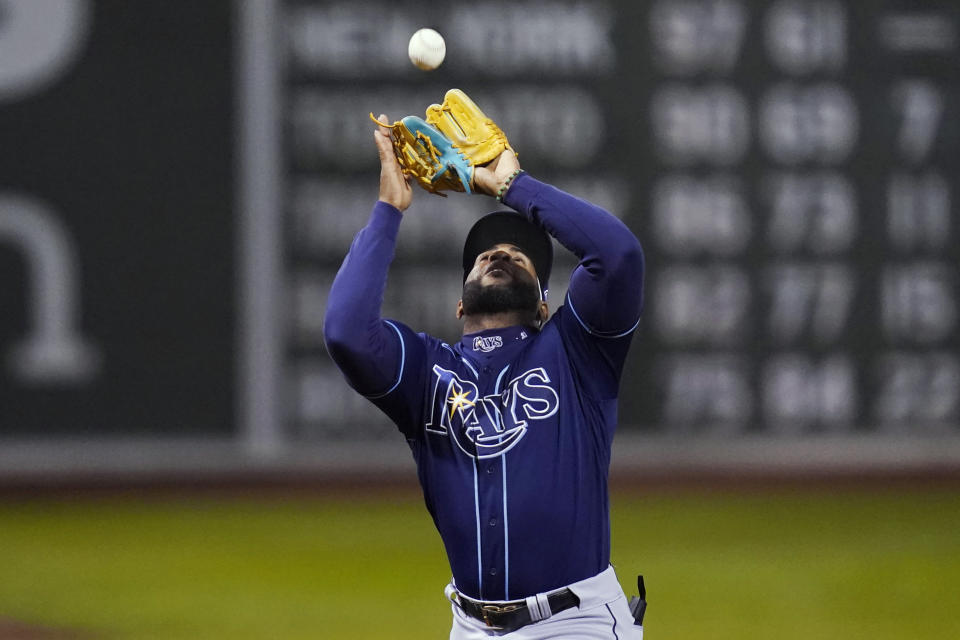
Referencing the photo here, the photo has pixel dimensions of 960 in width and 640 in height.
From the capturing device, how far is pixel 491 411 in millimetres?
2793

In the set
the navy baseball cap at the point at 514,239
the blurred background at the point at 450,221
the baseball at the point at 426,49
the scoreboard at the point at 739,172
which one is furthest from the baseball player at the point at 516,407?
the scoreboard at the point at 739,172

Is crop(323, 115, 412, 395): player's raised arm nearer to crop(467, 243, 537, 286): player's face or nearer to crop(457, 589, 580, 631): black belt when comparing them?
crop(467, 243, 537, 286): player's face

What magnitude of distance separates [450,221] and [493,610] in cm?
417

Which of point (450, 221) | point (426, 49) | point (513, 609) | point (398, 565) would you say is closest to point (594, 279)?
point (513, 609)

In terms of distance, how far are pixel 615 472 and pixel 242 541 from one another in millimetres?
2105

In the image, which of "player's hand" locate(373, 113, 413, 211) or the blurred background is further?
the blurred background

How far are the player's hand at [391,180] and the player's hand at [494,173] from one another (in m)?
0.16

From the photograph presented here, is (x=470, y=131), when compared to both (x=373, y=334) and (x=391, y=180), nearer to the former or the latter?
(x=391, y=180)

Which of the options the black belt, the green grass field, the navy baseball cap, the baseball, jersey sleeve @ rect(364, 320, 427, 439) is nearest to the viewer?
the black belt

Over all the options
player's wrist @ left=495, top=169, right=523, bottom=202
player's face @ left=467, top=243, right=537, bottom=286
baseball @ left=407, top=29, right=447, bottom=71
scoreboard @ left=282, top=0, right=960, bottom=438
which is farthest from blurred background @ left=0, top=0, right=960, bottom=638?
player's wrist @ left=495, top=169, right=523, bottom=202

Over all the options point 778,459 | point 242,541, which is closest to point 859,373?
point 778,459

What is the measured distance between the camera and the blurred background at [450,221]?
6.72 meters

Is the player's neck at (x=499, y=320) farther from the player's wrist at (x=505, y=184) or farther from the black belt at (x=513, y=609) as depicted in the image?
the black belt at (x=513, y=609)

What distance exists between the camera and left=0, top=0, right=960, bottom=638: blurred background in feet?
22.0
